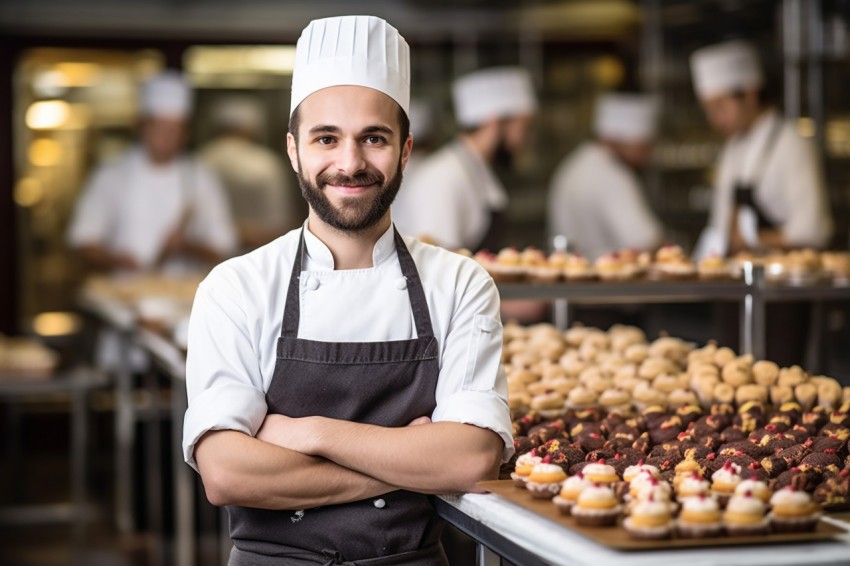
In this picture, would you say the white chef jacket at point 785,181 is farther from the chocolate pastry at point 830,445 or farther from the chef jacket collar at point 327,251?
the chef jacket collar at point 327,251

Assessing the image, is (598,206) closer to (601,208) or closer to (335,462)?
(601,208)

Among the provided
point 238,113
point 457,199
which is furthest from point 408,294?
point 238,113

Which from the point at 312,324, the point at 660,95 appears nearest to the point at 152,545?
the point at 312,324

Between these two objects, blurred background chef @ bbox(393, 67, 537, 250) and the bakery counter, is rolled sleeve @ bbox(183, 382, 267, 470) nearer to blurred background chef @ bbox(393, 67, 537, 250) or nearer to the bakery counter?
the bakery counter

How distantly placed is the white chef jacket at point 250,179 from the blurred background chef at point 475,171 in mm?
2757

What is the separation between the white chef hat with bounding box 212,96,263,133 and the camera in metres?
7.55

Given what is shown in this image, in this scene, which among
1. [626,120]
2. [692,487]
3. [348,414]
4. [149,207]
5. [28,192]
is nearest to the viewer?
[692,487]

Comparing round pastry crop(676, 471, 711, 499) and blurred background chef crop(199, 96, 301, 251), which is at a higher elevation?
blurred background chef crop(199, 96, 301, 251)

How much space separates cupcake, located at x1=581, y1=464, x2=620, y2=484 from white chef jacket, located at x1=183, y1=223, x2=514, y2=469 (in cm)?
21

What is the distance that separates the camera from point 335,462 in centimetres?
177

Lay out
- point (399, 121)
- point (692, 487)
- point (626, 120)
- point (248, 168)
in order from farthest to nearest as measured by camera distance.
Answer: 1. point (248, 168)
2. point (626, 120)
3. point (399, 121)
4. point (692, 487)

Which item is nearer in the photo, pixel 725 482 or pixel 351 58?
pixel 725 482

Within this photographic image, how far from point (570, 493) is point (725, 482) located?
0.22 m

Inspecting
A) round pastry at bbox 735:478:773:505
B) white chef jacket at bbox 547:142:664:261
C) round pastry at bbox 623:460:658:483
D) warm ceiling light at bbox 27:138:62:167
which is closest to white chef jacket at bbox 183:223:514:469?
round pastry at bbox 623:460:658:483
